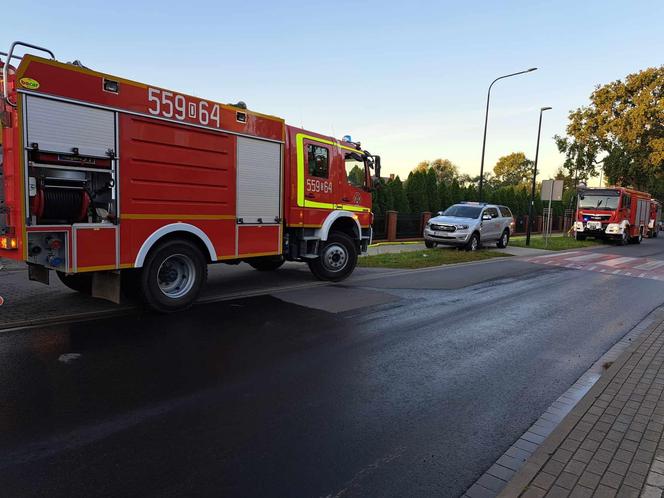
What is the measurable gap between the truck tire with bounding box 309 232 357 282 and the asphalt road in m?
2.30

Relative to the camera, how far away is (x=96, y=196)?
634 centimetres

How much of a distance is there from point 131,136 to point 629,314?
8.44 m

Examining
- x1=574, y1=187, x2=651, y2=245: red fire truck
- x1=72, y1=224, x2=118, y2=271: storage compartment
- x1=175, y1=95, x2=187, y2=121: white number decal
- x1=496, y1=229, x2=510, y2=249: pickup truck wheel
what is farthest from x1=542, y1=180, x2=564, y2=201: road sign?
x1=72, y1=224, x2=118, y2=271: storage compartment

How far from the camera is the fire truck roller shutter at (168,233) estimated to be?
672cm

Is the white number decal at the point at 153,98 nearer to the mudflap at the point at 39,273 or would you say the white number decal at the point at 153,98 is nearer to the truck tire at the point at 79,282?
the mudflap at the point at 39,273

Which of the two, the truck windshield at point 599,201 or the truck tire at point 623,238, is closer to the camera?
the truck windshield at point 599,201

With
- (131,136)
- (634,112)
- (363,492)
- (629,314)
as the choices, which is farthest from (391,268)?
(634,112)

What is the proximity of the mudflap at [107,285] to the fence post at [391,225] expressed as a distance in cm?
1705

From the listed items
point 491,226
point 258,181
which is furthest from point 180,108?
point 491,226

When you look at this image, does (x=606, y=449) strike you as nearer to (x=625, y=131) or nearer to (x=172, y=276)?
(x=172, y=276)

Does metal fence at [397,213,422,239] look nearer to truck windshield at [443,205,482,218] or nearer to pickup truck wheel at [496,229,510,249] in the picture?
truck windshield at [443,205,482,218]

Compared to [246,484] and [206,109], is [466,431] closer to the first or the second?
[246,484]

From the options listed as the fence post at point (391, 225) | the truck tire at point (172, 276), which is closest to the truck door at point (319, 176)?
the truck tire at point (172, 276)

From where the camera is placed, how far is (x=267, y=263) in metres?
11.1
